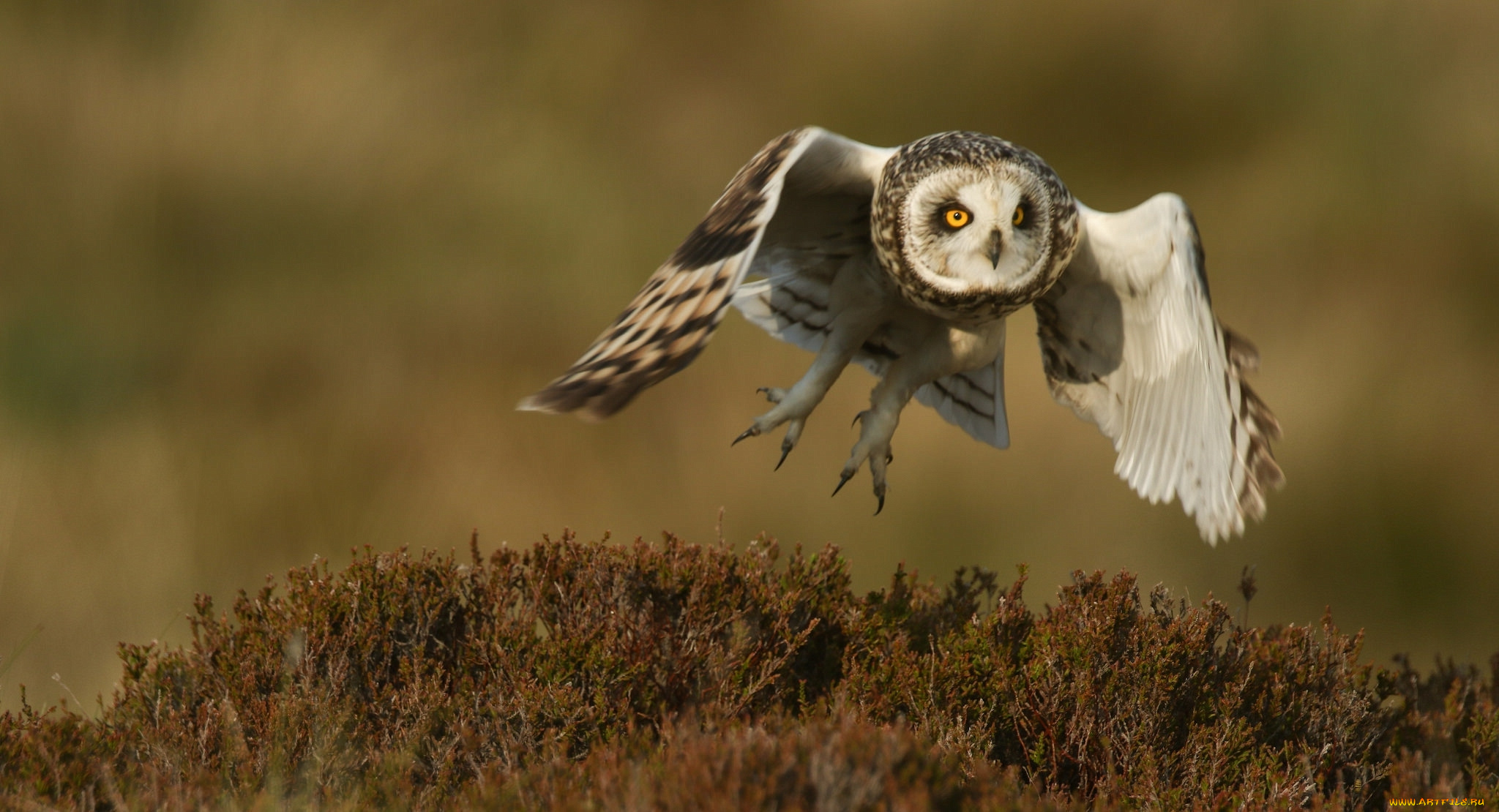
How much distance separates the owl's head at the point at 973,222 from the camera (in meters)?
3.05

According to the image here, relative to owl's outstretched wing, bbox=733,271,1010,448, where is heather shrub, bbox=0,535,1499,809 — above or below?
below

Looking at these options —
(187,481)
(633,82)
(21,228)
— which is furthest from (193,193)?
(633,82)

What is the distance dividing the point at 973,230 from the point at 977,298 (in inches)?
8.0

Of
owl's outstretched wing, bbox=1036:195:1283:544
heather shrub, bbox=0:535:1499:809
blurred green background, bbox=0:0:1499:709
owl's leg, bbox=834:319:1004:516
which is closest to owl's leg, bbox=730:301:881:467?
owl's leg, bbox=834:319:1004:516

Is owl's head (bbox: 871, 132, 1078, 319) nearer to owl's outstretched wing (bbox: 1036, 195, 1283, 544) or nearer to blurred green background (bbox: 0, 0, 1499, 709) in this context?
owl's outstretched wing (bbox: 1036, 195, 1283, 544)

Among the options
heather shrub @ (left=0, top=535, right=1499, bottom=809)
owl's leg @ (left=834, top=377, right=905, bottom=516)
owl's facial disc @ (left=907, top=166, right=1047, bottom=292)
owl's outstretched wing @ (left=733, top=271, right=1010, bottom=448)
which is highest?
owl's facial disc @ (left=907, top=166, right=1047, bottom=292)

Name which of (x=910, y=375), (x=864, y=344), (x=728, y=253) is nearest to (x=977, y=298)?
(x=910, y=375)

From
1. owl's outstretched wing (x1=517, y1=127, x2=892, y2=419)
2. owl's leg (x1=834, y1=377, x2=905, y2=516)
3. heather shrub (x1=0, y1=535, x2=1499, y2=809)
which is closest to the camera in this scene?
owl's outstretched wing (x1=517, y1=127, x2=892, y2=419)

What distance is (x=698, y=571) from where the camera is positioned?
127 inches

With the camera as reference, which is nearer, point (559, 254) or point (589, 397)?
point (589, 397)

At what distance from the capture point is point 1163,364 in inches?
145

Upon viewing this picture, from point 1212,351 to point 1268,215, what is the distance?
16.3 ft

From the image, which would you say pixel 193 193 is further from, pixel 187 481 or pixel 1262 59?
pixel 1262 59

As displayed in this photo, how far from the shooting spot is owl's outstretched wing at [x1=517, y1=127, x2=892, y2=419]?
2.14 m
